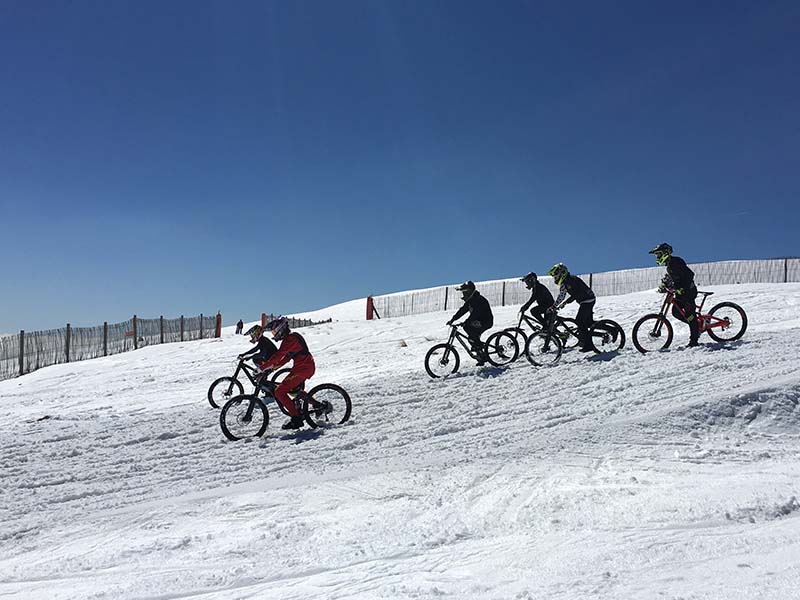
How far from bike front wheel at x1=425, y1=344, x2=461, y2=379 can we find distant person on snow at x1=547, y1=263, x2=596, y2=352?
2.36 metres

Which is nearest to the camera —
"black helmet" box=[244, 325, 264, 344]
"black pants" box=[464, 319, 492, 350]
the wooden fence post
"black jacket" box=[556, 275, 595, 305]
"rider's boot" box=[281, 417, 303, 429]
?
"rider's boot" box=[281, 417, 303, 429]

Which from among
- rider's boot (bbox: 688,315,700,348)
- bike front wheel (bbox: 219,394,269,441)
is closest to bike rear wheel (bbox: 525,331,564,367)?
rider's boot (bbox: 688,315,700,348)

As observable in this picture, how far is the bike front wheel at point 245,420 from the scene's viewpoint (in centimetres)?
898

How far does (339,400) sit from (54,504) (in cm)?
461

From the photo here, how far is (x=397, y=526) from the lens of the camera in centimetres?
514

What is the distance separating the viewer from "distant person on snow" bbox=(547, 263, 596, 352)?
11.7 meters

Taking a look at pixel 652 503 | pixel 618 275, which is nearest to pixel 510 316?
pixel 652 503

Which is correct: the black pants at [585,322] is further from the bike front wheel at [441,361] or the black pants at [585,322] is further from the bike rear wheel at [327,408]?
the bike rear wheel at [327,408]

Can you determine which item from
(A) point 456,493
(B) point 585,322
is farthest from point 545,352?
(A) point 456,493

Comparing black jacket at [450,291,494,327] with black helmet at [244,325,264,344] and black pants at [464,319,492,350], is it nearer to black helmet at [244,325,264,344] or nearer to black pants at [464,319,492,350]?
black pants at [464,319,492,350]

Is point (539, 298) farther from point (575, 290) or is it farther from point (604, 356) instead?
point (604, 356)

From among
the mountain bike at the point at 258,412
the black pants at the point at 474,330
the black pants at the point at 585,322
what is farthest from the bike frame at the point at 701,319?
the mountain bike at the point at 258,412

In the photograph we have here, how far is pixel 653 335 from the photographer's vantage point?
11727 mm

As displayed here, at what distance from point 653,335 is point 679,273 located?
4.56 ft
